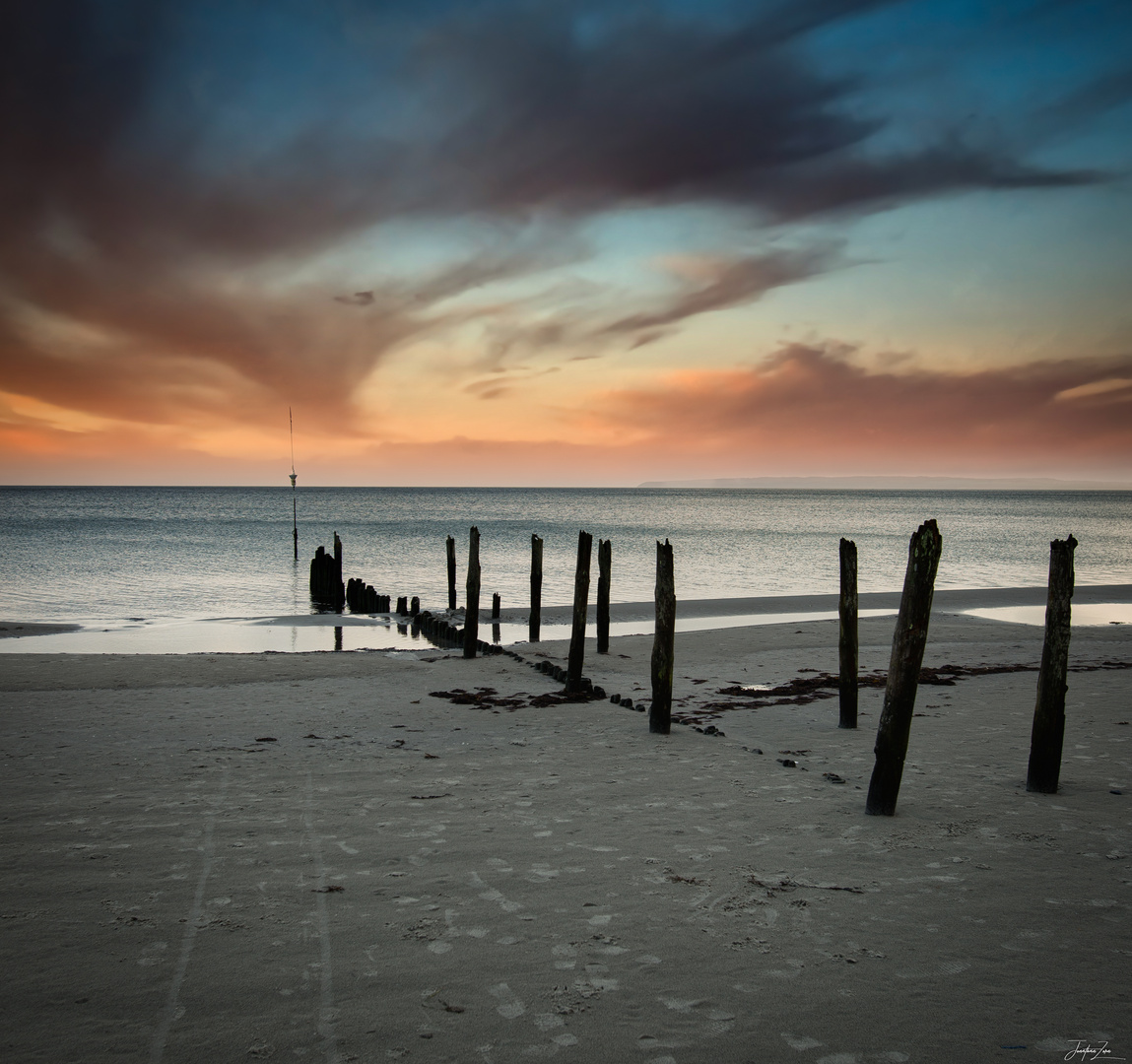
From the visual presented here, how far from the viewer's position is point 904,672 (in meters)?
6.82

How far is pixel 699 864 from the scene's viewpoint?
5762mm

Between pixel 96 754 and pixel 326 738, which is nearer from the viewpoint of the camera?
pixel 96 754

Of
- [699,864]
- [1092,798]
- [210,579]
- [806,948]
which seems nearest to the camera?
[806,948]

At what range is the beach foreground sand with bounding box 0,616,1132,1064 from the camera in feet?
12.5

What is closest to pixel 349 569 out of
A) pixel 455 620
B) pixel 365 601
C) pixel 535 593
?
pixel 365 601

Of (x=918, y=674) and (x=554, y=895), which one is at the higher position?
(x=918, y=674)

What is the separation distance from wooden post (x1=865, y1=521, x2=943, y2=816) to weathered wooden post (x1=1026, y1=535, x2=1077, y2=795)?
1.51 m

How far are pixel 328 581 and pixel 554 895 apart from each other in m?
27.6

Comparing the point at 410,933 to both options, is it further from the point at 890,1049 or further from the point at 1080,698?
the point at 1080,698

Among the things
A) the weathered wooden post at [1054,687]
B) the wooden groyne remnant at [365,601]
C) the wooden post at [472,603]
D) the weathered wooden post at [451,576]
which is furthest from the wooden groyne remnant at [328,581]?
the weathered wooden post at [1054,687]

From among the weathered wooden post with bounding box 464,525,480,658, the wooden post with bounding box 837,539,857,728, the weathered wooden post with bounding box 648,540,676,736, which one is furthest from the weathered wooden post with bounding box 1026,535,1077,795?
the weathered wooden post with bounding box 464,525,480,658

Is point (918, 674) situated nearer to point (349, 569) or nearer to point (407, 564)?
point (349, 569)

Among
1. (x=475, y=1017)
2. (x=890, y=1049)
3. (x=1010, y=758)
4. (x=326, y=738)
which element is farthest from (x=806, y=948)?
(x=326, y=738)

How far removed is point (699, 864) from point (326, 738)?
224 inches
